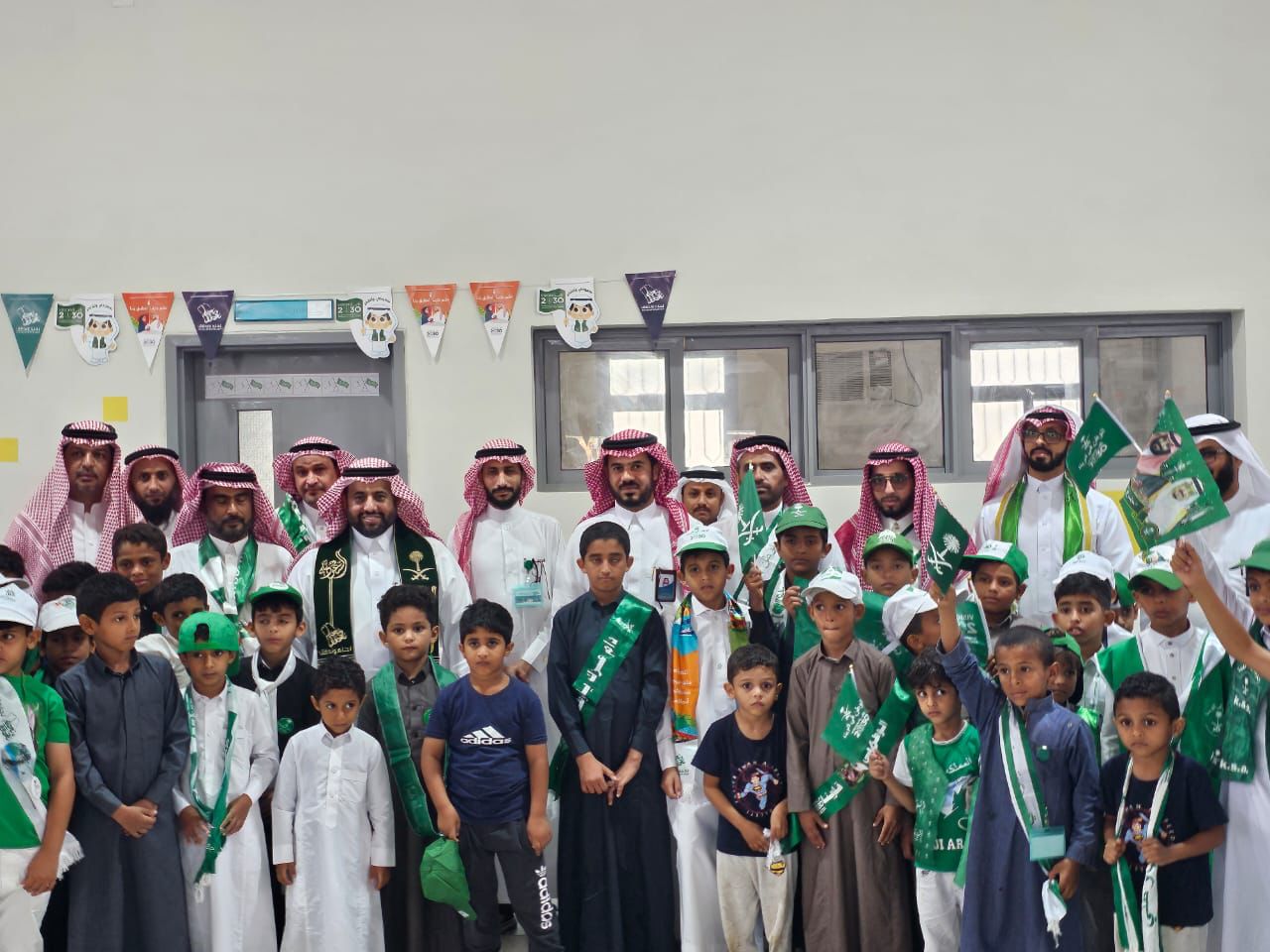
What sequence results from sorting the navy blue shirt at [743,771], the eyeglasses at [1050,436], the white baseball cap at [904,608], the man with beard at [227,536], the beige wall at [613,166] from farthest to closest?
1. the beige wall at [613,166]
2. the eyeglasses at [1050,436]
3. the man with beard at [227,536]
4. the white baseball cap at [904,608]
5. the navy blue shirt at [743,771]

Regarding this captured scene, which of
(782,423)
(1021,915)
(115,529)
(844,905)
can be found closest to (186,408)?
(115,529)

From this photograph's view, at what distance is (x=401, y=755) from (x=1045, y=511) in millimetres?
2380

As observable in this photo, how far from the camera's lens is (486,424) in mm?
5582

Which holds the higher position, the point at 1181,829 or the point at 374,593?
the point at 374,593

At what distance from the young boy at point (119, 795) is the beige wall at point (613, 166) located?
213 cm

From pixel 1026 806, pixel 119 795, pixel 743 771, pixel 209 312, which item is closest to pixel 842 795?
pixel 743 771

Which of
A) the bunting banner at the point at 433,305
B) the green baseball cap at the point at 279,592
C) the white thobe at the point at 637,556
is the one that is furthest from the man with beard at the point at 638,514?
the bunting banner at the point at 433,305

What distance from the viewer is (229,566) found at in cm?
442

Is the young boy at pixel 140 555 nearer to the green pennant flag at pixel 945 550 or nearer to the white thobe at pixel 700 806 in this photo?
the white thobe at pixel 700 806

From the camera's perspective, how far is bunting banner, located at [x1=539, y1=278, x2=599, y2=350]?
5.53 m

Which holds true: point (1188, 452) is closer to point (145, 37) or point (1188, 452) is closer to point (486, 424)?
point (486, 424)

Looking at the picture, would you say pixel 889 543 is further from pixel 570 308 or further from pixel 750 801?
pixel 570 308

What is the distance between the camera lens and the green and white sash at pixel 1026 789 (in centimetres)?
321

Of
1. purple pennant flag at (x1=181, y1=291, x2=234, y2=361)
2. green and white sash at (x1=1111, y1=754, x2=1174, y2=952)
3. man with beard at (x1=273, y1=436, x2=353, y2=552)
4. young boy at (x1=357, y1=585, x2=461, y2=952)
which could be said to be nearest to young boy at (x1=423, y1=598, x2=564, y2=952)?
young boy at (x1=357, y1=585, x2=461, y2=952)
